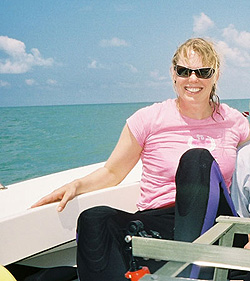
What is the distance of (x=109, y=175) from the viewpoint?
6.30 ft

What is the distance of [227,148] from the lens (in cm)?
180

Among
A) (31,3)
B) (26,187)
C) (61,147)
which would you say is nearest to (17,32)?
(31,3)

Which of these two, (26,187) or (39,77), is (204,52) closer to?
(26,187)

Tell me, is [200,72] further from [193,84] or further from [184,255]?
[184,255]

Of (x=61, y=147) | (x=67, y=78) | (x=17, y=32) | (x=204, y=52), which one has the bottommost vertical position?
(x=61, y=147)

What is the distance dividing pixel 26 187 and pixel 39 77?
125 feet

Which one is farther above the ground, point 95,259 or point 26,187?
point 26,187

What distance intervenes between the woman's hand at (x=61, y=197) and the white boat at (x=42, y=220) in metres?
0.02

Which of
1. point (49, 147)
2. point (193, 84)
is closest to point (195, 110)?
point (193, 84)

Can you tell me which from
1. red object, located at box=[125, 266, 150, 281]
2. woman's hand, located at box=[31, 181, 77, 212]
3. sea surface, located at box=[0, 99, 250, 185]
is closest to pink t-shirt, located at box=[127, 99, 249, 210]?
woman's hand, located at box=[31, 181, 77, 212]

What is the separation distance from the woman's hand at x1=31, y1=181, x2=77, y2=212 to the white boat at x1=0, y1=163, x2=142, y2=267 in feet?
0.07

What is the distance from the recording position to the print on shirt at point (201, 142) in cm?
181

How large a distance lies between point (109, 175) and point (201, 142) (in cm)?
34

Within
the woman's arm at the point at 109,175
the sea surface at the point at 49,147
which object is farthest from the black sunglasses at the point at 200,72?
the sea surface at the point at 49,147
